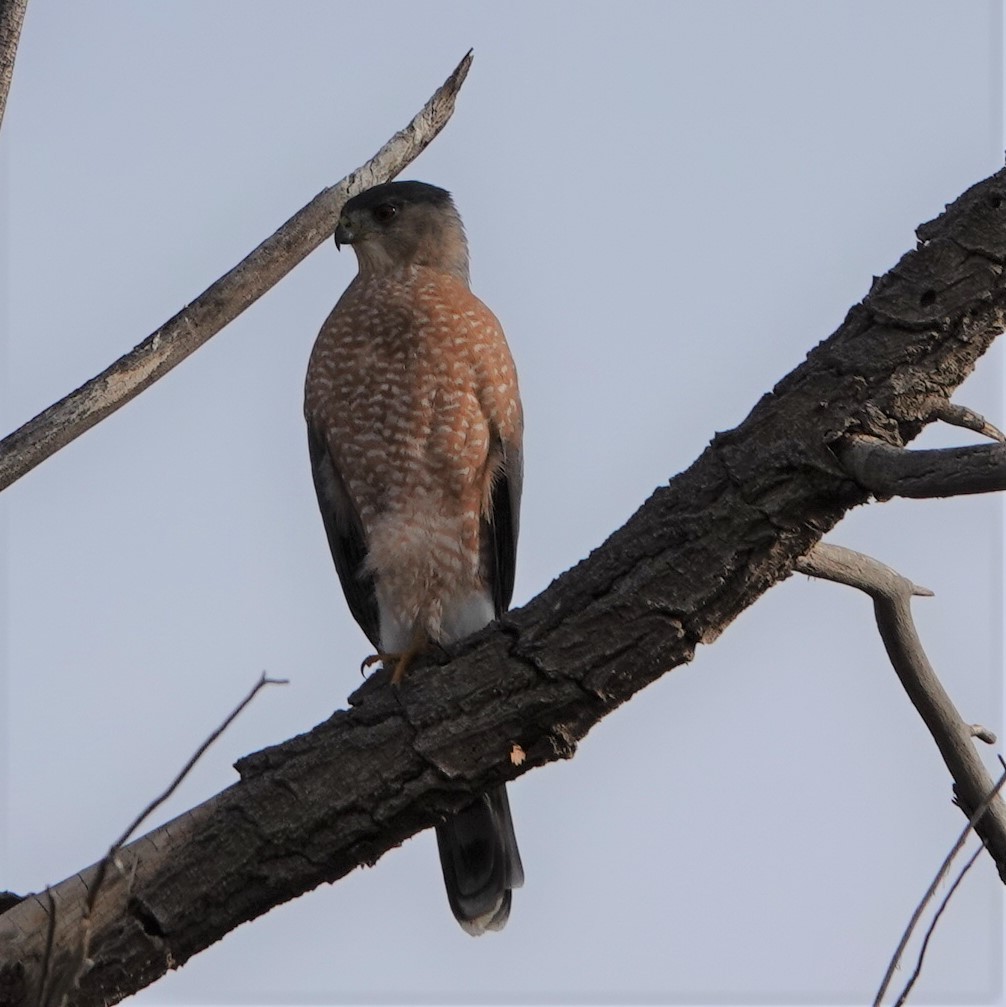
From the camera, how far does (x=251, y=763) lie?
3.61 metres

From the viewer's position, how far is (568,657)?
346 centimetres

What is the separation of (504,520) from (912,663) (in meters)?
1.66

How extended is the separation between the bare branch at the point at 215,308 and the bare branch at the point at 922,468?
1824 mm

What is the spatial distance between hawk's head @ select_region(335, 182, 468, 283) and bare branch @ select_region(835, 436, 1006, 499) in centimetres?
268

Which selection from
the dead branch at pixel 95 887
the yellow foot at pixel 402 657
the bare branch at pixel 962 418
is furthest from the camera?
the yellow foot at pixel 402 657

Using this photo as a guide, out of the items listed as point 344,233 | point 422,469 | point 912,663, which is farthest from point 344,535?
point 912,663

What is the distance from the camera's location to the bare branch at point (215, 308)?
3928 millimetres

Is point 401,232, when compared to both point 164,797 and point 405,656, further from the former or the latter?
point 164,797

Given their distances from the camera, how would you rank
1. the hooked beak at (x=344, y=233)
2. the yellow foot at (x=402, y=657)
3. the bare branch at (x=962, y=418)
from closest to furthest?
the bare branch at (x=962, y=418), the yellow foot at (x=402, y=657), the hooked beak at (x=344, y=233)

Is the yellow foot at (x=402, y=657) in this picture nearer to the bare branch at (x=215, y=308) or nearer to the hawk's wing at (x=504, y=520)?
the hawk's wing at (x=504, y=520)

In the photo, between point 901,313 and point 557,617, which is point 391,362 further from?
point 901,313

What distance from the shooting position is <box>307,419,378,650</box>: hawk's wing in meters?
5.23

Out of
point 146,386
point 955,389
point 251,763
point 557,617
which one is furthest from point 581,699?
point 146,386

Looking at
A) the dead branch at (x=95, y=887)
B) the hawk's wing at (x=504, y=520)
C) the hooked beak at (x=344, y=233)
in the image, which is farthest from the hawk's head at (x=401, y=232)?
the dead branch at (x=95, y=887)
